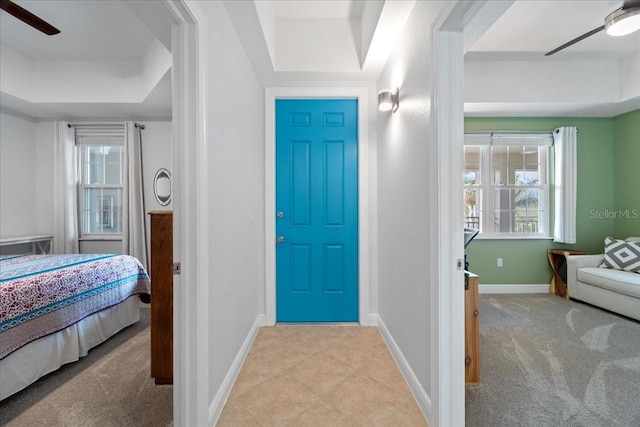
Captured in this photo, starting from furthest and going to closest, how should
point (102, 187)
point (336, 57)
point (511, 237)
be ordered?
point (102, 187)
point (511, 237)
point (336, 57)

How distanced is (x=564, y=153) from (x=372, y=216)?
9.95 feet

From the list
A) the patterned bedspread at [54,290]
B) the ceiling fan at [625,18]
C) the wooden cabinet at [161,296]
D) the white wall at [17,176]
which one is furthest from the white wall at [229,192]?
the white wall at [17,176]

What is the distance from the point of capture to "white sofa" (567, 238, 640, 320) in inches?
106

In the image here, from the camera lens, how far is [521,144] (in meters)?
3.68

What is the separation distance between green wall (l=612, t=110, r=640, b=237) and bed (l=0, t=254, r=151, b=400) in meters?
6.05

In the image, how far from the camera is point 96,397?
64.2 inches

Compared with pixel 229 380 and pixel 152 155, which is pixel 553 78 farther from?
pixel 152 155

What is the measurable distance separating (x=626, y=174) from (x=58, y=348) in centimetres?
635

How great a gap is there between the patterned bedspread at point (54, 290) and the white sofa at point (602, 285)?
504 centimetres

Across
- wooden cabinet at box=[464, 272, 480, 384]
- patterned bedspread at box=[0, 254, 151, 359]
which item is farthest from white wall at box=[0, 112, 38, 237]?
wooden cabinet at box=[464, 272, 480, 384]

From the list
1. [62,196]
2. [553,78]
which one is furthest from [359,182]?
[62,196]

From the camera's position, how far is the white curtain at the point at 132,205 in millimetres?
3611

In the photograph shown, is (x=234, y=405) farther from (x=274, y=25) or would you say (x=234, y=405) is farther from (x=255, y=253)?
(x=274, y=25)

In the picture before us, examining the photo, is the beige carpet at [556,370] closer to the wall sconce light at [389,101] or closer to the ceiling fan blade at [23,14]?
the wall sconce light at [389,101]
